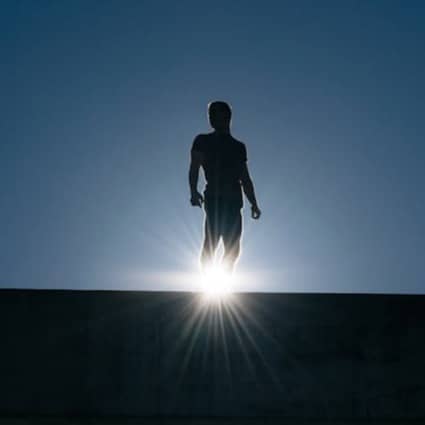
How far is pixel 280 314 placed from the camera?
7.38 meters

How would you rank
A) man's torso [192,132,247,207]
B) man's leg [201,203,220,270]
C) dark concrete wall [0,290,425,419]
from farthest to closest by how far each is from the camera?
1. man's torso [192,132,247,207]
2. man's leg [201,203,220,270]
3. dark concrete wall [0,290,425,419]

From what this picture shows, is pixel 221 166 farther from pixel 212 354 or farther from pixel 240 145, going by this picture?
pixel 212 354

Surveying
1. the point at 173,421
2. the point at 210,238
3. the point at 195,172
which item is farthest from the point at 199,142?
the point at 173,421

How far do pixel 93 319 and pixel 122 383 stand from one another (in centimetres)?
66

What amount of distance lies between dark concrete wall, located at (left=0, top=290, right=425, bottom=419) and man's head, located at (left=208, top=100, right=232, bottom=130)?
233 centimetres

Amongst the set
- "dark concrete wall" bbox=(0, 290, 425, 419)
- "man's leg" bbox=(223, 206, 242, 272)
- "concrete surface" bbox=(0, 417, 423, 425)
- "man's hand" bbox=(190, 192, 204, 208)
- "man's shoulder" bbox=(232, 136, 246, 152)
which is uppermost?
"man's shoulder" bbox=(232, 136, 246, 152)

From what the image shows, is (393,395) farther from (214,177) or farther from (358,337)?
(214,177)

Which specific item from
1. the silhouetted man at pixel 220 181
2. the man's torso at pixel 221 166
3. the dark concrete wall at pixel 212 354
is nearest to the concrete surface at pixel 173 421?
the dark concrete wall at pixel 212 354

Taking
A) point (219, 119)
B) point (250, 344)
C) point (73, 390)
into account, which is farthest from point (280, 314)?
point (219, 119)

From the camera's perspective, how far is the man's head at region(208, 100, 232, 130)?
Answer: 8898 millimetres

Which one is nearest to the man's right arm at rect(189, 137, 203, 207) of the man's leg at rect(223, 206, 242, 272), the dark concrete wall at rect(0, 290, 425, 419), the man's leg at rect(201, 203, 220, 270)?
the man's leg at rect(201, 203, 220, 270)

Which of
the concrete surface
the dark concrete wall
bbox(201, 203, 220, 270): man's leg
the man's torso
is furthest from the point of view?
the man's torso

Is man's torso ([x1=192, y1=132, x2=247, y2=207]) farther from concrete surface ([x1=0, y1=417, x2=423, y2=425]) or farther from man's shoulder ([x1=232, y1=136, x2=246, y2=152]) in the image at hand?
concrete surface ([x1=0, y1=417, x2=423, y2=425])

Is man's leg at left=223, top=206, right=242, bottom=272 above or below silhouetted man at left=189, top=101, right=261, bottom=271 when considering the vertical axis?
below
